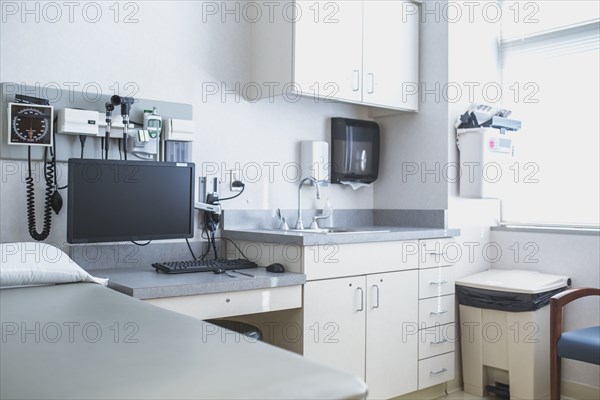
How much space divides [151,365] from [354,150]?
9.11 ft

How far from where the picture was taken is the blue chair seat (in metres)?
2.51

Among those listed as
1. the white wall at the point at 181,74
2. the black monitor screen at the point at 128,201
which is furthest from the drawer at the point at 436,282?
the black monitor screen at the point at 128,201

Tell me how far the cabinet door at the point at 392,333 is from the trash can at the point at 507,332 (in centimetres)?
41

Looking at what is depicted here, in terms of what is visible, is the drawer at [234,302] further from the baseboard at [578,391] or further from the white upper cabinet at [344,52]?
the baseboard at [578,391]

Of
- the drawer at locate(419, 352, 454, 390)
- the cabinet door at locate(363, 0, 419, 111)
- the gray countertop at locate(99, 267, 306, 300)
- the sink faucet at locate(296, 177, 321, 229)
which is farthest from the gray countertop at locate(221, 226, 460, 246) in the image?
the cabinet door at locate(363, 0, 419, 111)

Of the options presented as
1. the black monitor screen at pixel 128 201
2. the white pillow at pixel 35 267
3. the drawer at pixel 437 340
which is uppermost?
the black monitor screen at pixel 128 201

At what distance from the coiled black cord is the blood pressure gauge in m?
0.07

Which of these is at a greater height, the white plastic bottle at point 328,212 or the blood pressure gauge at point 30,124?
the blood pressure gauge at point 30,124

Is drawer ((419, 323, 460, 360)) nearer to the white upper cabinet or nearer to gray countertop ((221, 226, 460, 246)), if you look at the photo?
gray countertop ((221, 226, 460, 246))

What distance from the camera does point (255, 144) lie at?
3102 millimetres

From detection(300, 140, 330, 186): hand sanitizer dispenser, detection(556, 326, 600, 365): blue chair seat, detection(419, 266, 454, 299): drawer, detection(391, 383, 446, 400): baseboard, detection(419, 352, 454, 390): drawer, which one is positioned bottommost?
detection(391, 383, 446, 400): baseboard

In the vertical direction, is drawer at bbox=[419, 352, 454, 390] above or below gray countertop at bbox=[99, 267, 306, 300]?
below

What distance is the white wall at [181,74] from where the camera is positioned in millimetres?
2357

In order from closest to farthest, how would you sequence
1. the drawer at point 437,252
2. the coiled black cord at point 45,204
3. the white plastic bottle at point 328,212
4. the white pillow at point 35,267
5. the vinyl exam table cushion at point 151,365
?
the vinyl exam table cushion at point 151,365 → the white pillow at point 35,267 → the coiled black cord at point 45,204 → the drawer at point 437,252 → the white plastic bottle at point 328,212
